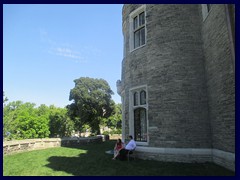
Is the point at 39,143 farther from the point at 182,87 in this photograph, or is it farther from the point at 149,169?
the point at 182,87

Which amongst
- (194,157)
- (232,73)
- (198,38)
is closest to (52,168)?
(194,157)

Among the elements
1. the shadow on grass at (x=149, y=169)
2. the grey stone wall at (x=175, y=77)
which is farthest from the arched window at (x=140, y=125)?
the shadow on grass at (x=149, y=169)

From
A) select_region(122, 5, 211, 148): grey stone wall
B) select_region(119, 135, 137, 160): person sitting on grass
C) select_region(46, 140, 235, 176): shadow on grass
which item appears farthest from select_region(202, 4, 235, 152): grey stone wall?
select_region(119, 135, 137, 160): person sitting on grass

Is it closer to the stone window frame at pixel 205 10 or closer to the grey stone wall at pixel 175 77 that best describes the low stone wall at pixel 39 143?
the grey stone wall at pixel 175 77

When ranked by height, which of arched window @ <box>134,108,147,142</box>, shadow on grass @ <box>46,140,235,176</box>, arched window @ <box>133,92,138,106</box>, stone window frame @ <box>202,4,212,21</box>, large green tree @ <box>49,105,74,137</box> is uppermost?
stone window frame @ <box>202,4,212,21</box>

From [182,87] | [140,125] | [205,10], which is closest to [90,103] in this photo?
[140,125]

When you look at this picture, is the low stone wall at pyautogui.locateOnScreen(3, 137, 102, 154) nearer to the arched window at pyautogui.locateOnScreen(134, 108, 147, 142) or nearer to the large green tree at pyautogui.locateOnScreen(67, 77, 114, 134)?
the arched window at pyautogui.locateOnScreen(134, 108, 147, 142)

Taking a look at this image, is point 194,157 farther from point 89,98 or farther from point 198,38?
point 89,98

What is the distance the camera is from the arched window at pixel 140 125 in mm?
9484

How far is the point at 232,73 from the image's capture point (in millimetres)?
6207

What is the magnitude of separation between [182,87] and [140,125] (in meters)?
2.57

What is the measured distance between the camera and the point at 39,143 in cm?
1522

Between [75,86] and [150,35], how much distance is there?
24.0m

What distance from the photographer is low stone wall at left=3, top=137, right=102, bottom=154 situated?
39.7 feet
